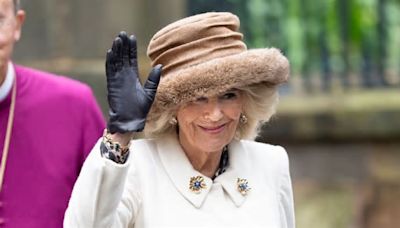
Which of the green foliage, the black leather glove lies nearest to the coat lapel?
the black leather glove

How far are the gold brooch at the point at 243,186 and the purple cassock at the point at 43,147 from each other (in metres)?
0.67

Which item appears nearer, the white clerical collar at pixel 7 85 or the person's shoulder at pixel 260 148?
the person's shoulder at pixel 260 148

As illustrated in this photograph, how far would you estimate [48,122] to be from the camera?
171 inches

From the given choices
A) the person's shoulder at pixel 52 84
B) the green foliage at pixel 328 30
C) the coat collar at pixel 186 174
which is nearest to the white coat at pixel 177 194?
the coat collar at pixel 186 174

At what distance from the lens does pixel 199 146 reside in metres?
3.80

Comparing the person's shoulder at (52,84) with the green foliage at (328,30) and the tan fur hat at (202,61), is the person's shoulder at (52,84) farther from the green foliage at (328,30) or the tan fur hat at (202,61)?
the green foliage at (328,30)

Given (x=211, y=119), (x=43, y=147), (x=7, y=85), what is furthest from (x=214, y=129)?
(x=7, y=85)

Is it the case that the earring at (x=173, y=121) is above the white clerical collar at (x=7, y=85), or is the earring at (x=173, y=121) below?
above

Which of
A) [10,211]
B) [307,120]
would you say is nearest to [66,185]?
[10,211]

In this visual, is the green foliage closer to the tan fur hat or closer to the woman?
the woman

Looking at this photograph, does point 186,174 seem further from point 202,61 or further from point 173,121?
point 202,61

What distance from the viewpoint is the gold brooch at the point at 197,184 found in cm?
380

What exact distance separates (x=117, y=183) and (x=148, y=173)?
32 centimetres

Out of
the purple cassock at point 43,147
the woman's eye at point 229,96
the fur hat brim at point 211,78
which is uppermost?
the fur hat brim at point 211,78
